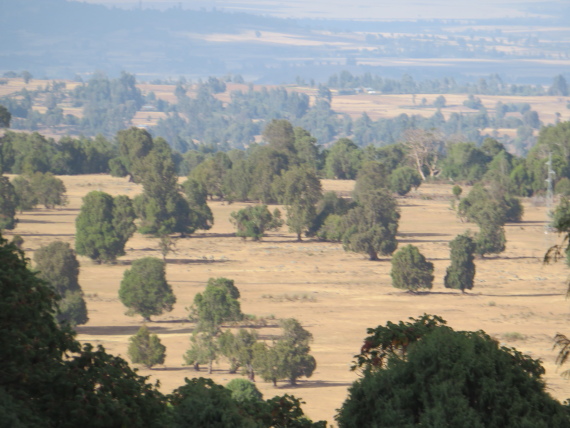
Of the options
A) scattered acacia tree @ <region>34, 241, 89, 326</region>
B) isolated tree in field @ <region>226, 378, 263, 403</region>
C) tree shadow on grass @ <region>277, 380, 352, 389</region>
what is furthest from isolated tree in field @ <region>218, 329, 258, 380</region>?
scattered acacia tree @ <region>34, 241, 89, 326</region>

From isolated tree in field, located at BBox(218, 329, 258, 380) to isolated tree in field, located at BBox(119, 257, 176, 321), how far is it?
346 inches

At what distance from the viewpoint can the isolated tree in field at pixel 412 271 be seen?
5356 cm

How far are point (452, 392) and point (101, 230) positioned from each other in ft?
162

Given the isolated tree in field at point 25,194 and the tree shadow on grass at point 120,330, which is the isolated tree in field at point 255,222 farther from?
the tree shadow on grass at point 120,330

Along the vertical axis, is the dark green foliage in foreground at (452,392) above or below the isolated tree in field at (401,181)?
below

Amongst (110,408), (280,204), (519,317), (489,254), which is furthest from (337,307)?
(110,408)

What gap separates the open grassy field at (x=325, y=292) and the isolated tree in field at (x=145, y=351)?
1.26ft

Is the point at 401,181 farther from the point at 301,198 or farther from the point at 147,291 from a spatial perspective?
the point at 147,291

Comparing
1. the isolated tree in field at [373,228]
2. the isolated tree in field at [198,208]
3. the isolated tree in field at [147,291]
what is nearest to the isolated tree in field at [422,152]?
the isolated tree in field at [198,208]

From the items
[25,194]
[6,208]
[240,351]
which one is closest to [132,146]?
[25,194]

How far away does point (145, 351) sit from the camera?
36.0 metres

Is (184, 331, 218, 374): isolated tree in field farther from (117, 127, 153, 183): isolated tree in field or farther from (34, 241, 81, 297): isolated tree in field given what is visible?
(117, 127, 153, 183): isolated tree in field

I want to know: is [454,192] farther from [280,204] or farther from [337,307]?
[337,307]

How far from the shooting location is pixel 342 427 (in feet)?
44.2
